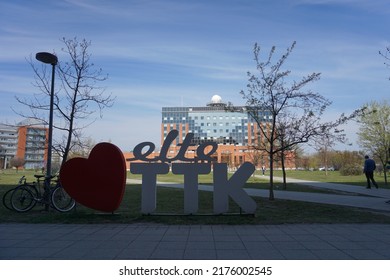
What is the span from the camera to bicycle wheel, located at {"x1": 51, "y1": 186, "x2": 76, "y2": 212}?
10403mm

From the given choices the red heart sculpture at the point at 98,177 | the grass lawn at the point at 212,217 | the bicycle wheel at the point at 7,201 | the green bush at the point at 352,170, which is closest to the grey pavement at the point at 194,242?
the grass lawn at the point at 212,217

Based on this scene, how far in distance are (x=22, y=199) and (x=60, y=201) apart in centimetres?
115

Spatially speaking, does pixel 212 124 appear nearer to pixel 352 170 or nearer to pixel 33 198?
pixel 352 170

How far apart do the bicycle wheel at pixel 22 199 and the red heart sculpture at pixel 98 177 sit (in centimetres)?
192

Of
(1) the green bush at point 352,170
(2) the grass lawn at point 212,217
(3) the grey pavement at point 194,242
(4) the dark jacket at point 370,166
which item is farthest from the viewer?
(1) the green bush at point 352,170

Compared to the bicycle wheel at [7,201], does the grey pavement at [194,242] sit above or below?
below

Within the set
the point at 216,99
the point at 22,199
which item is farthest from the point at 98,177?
the point at 216,99

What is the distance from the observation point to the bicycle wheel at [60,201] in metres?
10.4

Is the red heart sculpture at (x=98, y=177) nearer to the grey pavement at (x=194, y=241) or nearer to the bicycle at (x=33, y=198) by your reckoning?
the grey pavement at (x=194, y=241)

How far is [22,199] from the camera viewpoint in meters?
10.3

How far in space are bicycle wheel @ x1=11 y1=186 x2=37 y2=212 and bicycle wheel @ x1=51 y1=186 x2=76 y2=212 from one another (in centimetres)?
62

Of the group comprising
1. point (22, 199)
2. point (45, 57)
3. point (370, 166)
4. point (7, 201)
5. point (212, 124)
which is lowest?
point (7, 201)

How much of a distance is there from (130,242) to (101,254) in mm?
933

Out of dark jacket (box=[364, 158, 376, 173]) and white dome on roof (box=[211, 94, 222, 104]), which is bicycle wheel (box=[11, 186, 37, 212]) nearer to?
dark jacket (box=[364, 158, 376, 173])
